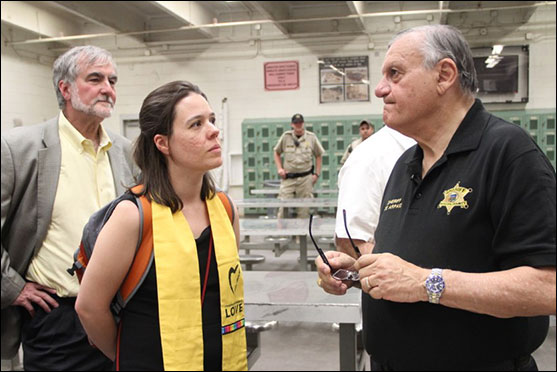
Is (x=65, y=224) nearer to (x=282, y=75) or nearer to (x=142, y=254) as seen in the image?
(x=142, y=254)

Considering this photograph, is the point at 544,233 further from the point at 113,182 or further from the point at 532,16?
the point at 532,16

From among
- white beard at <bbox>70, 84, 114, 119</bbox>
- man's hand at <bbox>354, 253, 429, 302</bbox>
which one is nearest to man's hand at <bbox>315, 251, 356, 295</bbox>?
man's hand at <bbox>354, 253, 429, 302</bbox>

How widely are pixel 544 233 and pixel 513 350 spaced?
0.32 metres

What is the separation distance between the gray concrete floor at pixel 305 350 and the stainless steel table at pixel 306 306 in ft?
3.04

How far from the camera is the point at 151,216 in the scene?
1.25 metres

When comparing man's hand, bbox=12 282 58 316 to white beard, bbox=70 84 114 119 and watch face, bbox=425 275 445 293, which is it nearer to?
white beard, bbox=70 84 114 119

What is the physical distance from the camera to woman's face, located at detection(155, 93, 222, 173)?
130 cm

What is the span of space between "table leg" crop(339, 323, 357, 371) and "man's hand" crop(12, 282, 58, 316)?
111 centimetres

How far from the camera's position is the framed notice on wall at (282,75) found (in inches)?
367

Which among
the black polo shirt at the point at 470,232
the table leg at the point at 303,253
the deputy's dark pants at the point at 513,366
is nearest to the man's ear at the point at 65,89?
the black polo shirt at the point at 470,232

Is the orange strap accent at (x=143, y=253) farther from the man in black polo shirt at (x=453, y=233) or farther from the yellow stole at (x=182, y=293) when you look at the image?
the man in black polo shirt at (x=453, y=233)

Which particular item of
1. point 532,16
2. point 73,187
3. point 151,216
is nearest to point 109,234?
point 151,216

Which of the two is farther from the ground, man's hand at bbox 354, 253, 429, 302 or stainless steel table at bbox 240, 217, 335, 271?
man's hand at bbox 354, 253, 429, 302

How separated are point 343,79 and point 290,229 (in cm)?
583
